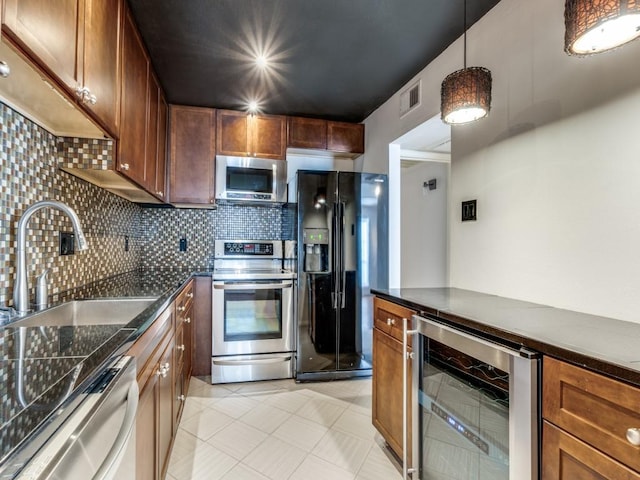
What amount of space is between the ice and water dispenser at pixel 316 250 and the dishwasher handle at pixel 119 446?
72.7 inches

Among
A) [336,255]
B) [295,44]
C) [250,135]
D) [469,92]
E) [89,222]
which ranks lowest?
[336,255]

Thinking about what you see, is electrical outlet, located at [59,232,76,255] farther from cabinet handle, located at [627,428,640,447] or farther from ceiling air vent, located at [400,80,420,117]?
ceiling air vent, located at [400,80,420,117]

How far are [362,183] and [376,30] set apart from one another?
3.73 feet

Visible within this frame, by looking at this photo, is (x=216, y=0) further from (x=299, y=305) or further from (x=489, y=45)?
(x=299, y=305)

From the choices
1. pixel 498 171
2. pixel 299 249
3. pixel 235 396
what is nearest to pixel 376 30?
pixel 498 171

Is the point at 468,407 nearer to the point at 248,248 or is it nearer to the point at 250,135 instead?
the point at 248,248

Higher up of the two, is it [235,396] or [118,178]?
[118,178]

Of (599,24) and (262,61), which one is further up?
(262,61)

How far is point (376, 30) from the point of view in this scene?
1.87 meters

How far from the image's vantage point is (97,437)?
2.17ft

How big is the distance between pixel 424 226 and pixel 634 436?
11.0ft

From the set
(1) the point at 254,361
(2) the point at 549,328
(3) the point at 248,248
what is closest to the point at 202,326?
(1) the point at 254,361

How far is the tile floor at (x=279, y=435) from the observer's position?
1.63 metres

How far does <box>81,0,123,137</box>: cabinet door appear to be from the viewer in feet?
4.02
